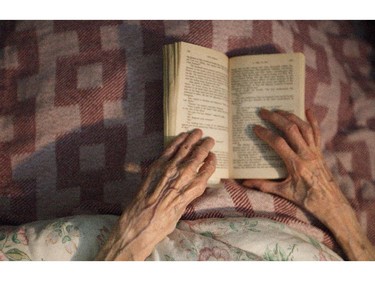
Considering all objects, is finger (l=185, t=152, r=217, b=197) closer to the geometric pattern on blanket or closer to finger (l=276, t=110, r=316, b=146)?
the geometric pattern on blanket

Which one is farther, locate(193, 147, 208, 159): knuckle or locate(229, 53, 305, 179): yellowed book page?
locate(229, 53, 305, 179): yellowed book page

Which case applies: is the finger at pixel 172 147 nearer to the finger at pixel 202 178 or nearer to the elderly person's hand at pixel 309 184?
the finger at pixel 202 178

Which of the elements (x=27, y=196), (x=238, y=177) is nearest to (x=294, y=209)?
(x=238, y=177)

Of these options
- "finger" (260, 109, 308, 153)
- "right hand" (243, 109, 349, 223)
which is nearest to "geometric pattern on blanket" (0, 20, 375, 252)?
"right hand" (243, 109, 349, 223)

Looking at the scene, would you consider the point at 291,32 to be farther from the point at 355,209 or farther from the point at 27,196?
the point at 27,196

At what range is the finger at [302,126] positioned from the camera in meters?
1.04

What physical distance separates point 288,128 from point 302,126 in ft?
0.15

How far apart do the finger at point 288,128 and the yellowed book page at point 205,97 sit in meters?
0.09

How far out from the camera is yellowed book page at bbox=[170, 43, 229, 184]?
0.99 m

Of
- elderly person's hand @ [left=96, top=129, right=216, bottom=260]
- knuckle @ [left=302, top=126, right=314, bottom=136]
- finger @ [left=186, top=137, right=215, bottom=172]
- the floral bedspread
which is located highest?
knuckle @ [left=302, top=126, right=314, bottom=136]

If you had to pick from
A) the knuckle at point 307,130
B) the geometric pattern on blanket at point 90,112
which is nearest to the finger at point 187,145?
the geometric pattern on blanket at point 90,112

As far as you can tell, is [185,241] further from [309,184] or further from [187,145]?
[309,184]

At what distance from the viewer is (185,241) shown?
0.88m

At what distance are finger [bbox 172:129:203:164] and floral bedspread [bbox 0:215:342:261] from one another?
0.47 ft
